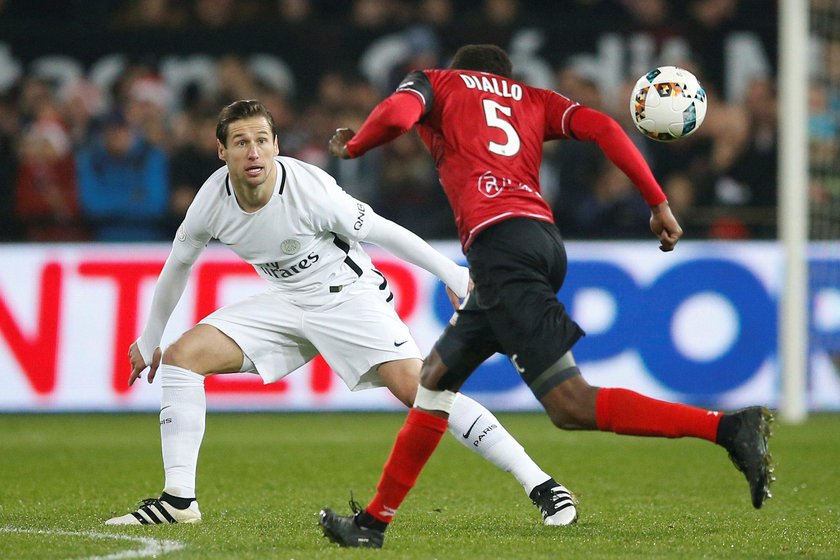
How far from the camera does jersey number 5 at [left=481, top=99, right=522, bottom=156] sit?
5016 millimetres

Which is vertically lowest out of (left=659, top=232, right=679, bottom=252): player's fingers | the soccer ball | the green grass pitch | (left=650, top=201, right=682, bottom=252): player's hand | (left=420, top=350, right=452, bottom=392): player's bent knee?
the green grass pitch

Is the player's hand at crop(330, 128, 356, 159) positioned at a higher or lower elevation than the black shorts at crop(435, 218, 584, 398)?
higher

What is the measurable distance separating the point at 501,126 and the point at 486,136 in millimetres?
72

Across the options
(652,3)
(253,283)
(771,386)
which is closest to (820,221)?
(771,386)

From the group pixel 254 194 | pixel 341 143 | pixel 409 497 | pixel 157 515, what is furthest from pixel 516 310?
pixel 409 497

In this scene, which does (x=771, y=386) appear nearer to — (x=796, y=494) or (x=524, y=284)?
(x=796, y=494)

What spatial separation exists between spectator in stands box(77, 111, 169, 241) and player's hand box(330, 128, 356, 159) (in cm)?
726

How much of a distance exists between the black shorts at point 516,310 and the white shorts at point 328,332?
103 centimetres

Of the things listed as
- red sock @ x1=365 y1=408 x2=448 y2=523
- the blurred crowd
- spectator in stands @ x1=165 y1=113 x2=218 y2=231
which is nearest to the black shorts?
red sock @ x1=365 y1=408 x2=448 y2=523

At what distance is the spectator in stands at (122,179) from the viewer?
12125 millimetres

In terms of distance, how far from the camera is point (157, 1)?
14.0 metres

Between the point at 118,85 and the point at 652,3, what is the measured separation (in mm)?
5239

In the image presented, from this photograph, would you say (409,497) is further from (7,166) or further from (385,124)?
(7,166)

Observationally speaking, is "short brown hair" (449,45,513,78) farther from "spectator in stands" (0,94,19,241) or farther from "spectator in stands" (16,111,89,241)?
"spectator in stands" (0,94,19,241)
